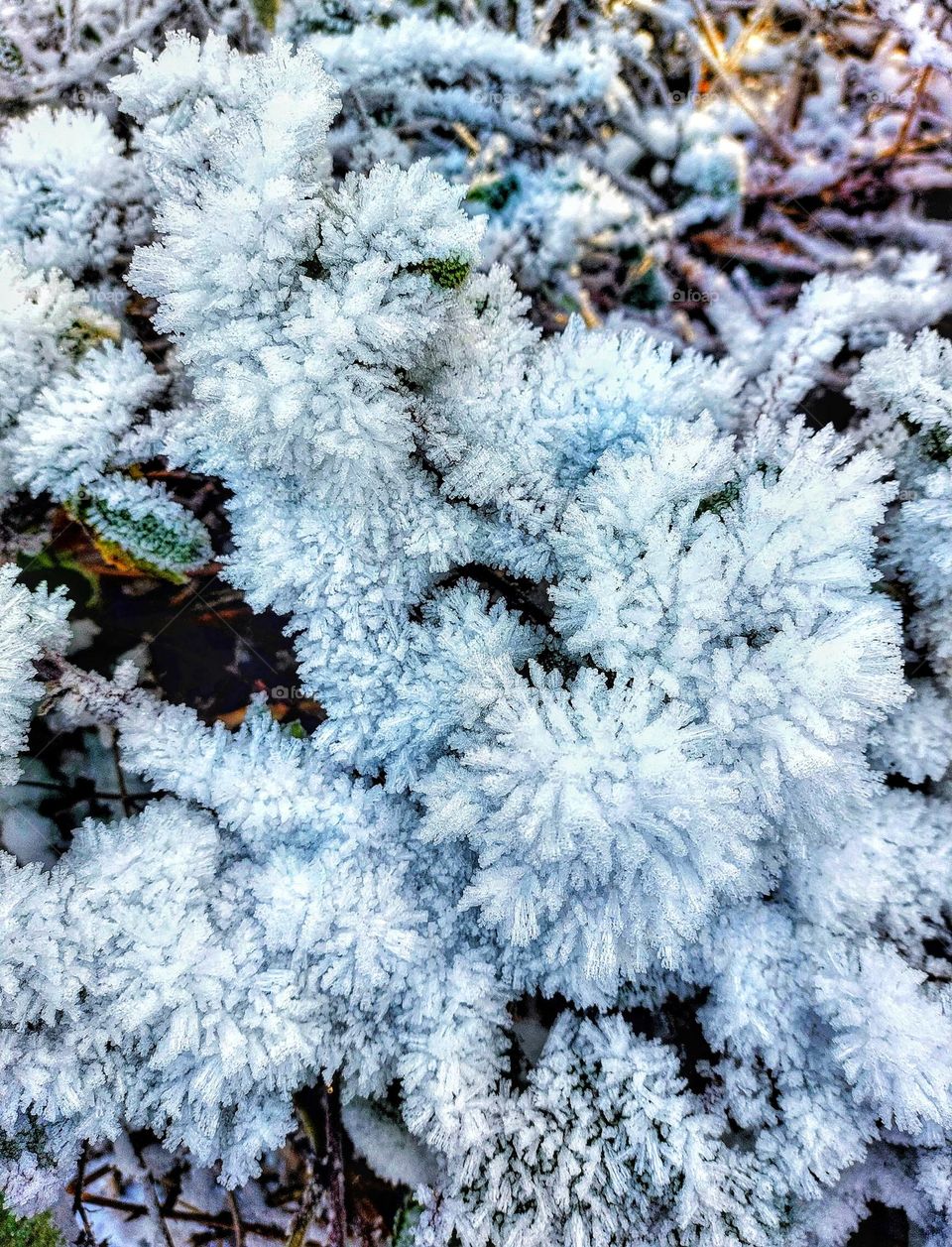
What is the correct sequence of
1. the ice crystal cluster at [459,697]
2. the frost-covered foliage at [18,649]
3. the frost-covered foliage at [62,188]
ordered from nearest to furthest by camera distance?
the ice crystal cluster at [459,697] < the frost-covered foliage at [18,649] < the frost-covered foliage at [62,188]

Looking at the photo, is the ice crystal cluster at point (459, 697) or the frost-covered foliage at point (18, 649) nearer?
the ice crystal cluster at point (459, 697)

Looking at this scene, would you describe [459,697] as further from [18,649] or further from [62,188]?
[62,188]

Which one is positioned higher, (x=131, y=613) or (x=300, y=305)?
(x=300, y=305)

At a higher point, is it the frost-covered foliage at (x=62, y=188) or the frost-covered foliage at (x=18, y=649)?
the frost-covered foliage at (x=62, y=188)

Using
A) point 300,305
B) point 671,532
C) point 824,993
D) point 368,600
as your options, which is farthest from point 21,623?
point 824,993

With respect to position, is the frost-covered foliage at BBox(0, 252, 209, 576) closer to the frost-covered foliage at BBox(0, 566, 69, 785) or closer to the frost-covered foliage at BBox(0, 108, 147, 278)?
the frost-covered foliage at BBox(0, 108, 147, 278)

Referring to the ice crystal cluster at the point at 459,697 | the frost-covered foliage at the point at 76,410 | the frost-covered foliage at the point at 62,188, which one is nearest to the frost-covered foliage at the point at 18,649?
the ice crystal cluster at the point at 459,697

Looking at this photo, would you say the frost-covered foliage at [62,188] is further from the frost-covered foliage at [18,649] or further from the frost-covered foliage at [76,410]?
the frost-covered foliage at [18,649]

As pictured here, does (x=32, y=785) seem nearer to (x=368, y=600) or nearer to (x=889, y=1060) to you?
(x=368, y=600)
